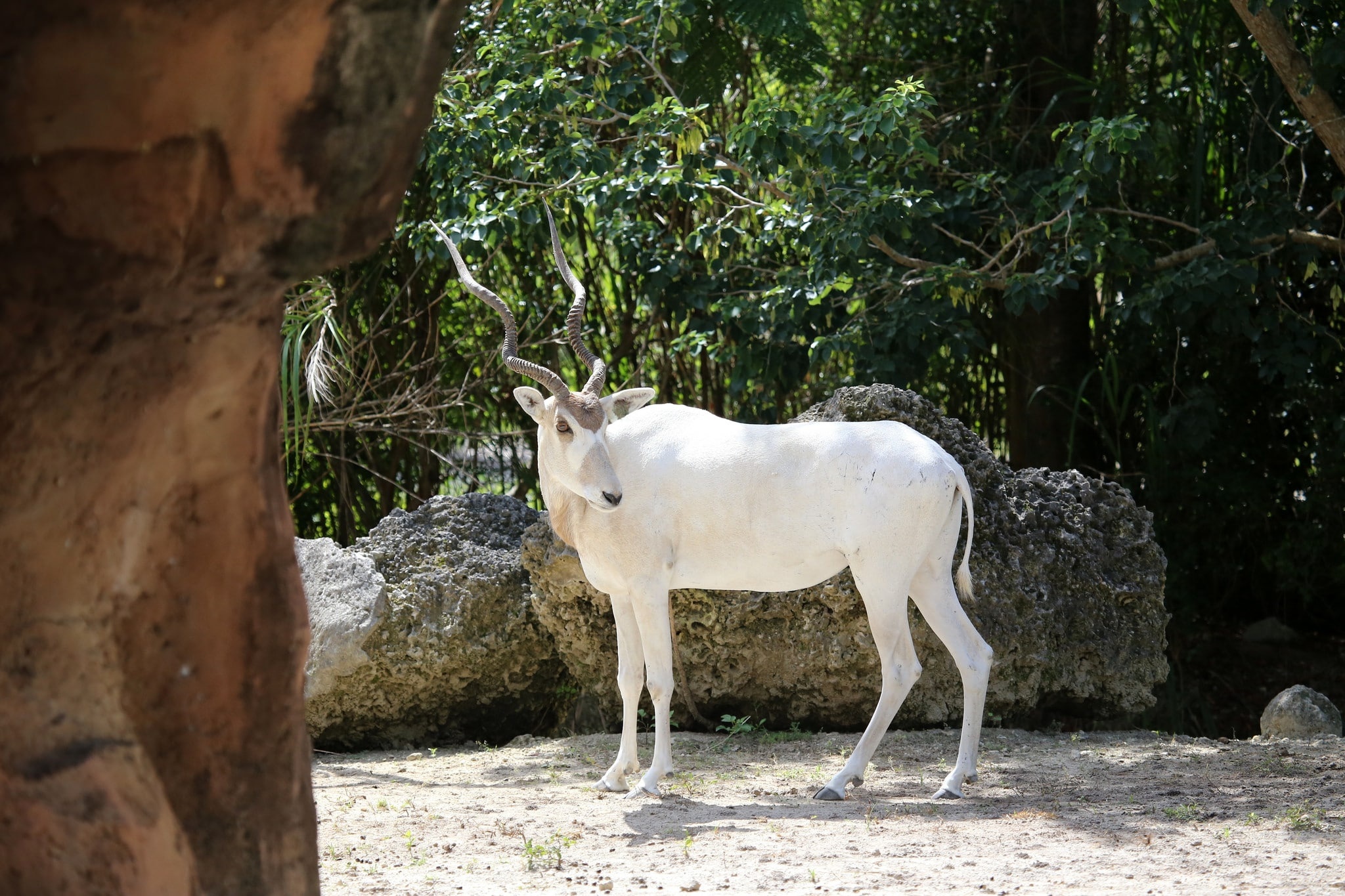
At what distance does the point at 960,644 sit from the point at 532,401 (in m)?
1.89

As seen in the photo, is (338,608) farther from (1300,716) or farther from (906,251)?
(1300,716)

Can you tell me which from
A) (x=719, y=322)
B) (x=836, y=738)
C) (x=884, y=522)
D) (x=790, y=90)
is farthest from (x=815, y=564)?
(x=790, y=90)

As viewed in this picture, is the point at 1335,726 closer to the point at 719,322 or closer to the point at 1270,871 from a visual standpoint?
the point at 1270,871

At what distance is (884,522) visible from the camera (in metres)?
4.95

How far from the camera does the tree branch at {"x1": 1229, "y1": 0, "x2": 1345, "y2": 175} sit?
6379 mm

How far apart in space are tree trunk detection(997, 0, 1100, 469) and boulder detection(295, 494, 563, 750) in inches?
151

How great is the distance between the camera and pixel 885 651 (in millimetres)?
5043

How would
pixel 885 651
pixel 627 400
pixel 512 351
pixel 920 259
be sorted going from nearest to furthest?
pixel 885 651 → pixel 512 351 → pixel 627 400 → pixel 920 259

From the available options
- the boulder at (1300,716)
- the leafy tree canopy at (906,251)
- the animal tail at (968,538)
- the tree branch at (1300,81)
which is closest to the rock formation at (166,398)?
the animal tail at (968,538)

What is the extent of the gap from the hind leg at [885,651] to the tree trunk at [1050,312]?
4021 mm

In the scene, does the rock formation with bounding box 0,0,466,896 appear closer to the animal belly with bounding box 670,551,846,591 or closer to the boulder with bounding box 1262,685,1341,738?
the animal belly with bounding box 670,551,846,591

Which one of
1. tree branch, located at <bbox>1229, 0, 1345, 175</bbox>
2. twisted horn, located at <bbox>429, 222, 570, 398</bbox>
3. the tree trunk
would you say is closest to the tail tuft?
twisted horn, located at <bbox>429, 222, 570, 398</bbox>

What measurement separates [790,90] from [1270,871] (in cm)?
600

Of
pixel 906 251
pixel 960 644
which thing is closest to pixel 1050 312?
pixel 906 251
